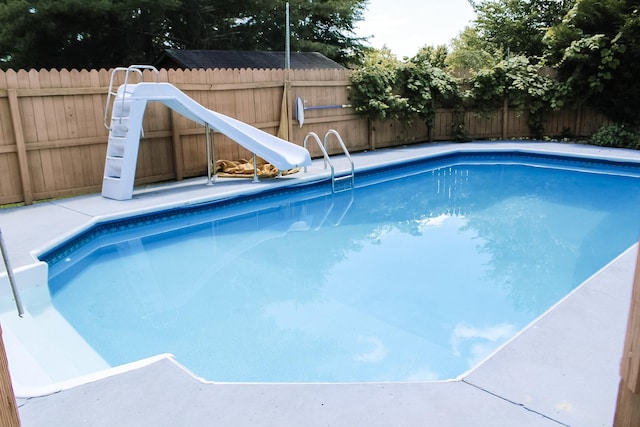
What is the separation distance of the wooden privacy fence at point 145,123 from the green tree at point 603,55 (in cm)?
434

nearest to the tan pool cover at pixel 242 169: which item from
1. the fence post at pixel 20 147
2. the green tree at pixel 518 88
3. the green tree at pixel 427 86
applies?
the fence post at pixel 20 147

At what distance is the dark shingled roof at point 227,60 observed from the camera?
35.6ft

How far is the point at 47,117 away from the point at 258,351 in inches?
197

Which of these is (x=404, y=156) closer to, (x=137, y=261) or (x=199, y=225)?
(x=199, y=225)

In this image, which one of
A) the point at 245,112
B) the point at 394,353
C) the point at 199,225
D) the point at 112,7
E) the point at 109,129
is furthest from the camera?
the point at 112,7

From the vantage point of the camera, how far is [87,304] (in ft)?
13.8

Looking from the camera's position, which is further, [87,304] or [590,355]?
[87,304]

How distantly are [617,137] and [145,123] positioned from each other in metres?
9.83

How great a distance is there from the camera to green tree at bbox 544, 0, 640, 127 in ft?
35.1

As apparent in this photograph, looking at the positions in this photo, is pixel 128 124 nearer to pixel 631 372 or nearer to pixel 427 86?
pixel 631 372

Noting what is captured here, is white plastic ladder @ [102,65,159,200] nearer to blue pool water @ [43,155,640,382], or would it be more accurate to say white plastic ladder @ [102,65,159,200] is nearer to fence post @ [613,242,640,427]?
blue pool water @ [43,155,640,382]

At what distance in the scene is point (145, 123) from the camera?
25.3 ft

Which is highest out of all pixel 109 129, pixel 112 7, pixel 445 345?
pixel 112 7

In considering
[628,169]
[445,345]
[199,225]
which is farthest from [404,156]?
[445,345]
